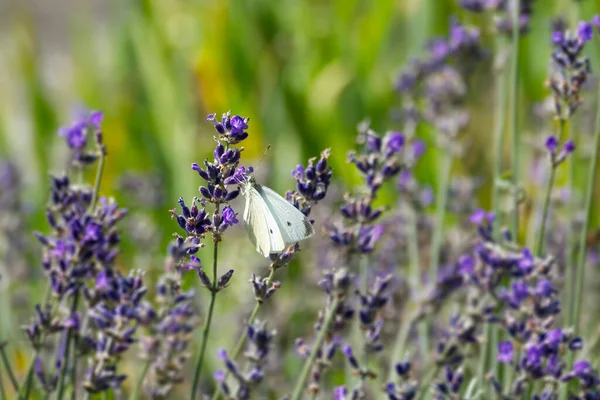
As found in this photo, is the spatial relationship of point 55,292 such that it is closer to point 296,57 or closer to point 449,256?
point 449,256

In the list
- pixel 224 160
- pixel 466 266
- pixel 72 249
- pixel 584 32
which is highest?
pixel 584 32

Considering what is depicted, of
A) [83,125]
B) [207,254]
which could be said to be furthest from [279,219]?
[207,254]

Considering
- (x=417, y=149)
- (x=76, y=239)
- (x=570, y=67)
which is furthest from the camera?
(x=417, y=149)

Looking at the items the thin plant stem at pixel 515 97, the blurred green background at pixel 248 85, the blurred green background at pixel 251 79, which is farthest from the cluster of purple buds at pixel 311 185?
the blurred green background at pixel 251 79

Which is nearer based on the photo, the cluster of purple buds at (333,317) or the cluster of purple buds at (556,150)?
the cluster of purple buds at (333,317)

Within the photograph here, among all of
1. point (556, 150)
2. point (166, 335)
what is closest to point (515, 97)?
point (556, 150)

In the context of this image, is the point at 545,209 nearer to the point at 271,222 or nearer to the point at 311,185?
the point at 311,185

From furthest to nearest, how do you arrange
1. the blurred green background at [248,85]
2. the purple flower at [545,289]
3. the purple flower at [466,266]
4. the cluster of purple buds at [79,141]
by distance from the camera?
the blurred green background at [248,85] → the purple flower at [466,266] → the cluster of purple buds at [79,141] → the purple flower at [545,289]

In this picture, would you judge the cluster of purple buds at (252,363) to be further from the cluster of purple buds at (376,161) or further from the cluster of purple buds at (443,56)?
the cluster of purple buds at (443,56)

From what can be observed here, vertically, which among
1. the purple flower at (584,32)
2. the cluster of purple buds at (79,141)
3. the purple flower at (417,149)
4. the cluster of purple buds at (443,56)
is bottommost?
the cluster of purple buds at (79,141)
